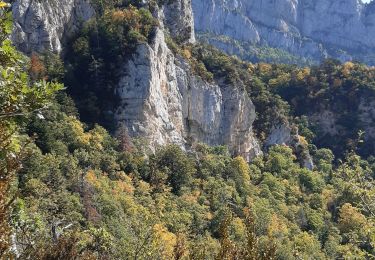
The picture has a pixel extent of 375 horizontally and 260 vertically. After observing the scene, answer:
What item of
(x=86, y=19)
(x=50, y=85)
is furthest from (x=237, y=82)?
(x=50, y=85)

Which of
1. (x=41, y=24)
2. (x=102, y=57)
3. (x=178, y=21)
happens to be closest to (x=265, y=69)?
(x=178, y=21)

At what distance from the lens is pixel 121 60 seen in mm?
49281

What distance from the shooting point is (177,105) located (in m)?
54.3

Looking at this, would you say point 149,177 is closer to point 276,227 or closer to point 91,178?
point 91,178

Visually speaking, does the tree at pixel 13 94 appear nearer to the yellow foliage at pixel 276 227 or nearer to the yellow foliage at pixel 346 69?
the yellow foliage at pixel 276 227

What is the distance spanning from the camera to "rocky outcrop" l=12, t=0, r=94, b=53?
43.4 meters

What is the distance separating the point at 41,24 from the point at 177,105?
685 inches

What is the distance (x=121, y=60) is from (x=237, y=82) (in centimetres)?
1882

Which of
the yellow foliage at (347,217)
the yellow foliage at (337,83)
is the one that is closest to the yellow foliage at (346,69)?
the yellow foliage at (337,83)

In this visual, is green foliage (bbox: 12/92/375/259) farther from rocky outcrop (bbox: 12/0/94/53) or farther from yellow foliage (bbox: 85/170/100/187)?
rocky outcrop (bbox: 12/0/94/53)

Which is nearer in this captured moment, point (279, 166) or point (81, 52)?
point (81, 52)

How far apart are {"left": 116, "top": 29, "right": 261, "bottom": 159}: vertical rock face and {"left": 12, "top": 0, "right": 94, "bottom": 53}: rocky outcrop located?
7.48 meters

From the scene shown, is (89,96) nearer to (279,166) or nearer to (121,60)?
(121,60)

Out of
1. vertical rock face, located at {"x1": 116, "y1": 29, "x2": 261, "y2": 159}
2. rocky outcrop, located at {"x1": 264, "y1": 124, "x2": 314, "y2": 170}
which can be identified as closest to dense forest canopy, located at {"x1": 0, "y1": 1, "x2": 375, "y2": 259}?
rocky outcrop, located at {"x1": 264, "y1": 124, "x2": 314, "y2": 170}
